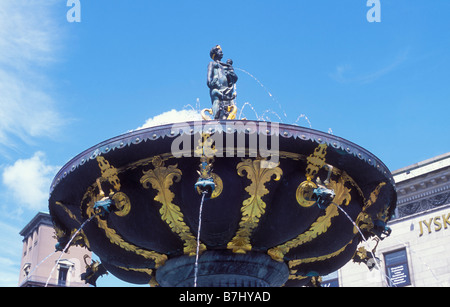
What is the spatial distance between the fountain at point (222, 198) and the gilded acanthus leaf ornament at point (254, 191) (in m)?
0.01

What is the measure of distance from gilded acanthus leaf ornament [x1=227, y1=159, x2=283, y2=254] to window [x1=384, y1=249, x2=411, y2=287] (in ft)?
66.2

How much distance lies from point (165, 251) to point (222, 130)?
188 cm

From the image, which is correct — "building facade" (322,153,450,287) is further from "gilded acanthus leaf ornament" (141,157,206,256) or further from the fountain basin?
"gilded acanthus leaf ornament" (141,157,206,256)

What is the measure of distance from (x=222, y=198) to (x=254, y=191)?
1.21ft

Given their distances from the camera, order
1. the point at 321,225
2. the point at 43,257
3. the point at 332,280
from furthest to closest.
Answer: the point at 43,257, the point at 332,280, the point at 321,225

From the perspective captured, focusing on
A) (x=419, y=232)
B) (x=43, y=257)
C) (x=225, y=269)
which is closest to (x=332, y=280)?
(x=419, y=232)

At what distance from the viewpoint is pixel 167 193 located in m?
7.20

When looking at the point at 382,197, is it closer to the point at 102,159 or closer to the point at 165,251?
the point at 165,251

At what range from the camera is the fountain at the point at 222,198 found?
689 centimetres

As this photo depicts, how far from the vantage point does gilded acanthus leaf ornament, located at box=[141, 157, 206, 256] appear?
23.5ft

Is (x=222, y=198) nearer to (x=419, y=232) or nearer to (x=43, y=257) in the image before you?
(x=419, y=232)

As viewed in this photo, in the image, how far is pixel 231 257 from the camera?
744 centimetres

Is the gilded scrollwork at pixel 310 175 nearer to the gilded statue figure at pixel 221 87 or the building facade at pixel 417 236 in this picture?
the gilded statue figure at pixel 221 87

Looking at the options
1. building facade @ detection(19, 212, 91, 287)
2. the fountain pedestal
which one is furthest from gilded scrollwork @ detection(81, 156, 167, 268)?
building facade @ detection(19, 212, 91, 287)
